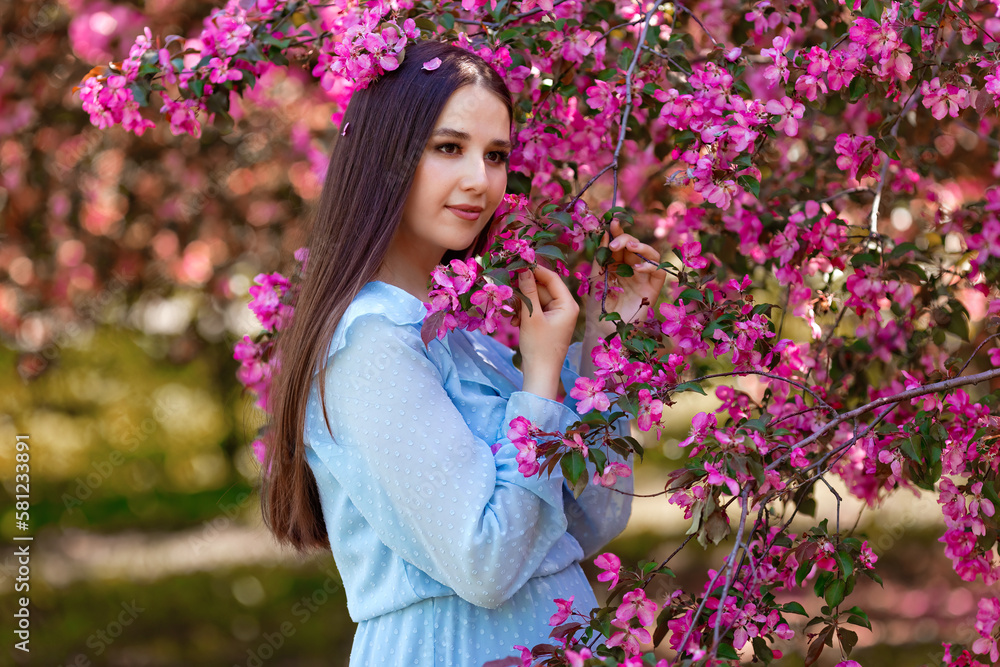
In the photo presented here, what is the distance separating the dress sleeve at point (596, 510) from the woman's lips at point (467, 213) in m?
0.34

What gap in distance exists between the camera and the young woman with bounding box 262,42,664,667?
130 centimetres

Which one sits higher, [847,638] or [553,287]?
[553,287]

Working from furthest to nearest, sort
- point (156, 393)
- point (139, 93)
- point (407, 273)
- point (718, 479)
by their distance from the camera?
point (156, 393) < point (139, 93) < point (407, 273) < point (718, 479)

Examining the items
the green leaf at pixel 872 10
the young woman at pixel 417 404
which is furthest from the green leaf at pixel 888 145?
the young woman at pixel 417 404

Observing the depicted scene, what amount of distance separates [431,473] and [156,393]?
18.5ft

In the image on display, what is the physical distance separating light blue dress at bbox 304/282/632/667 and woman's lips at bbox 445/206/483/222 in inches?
6.0

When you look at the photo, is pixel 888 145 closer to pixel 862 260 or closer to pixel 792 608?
pixel 862 260

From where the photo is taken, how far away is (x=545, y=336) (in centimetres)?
141

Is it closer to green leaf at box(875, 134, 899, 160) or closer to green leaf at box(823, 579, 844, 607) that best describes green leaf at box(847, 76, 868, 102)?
green leaf at box(875, 134, 899, 160)

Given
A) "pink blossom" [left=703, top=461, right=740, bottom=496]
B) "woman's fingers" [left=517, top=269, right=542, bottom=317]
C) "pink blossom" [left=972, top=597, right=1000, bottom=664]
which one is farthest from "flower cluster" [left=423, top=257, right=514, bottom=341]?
"pink blossom" [left=972, top=597, right=1000, bottom=664]

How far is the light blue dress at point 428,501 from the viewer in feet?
4.23

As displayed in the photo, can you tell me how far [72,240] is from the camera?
380 centimetres

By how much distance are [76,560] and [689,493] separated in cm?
472

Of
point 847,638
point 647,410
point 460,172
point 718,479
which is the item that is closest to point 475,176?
point 460,172
